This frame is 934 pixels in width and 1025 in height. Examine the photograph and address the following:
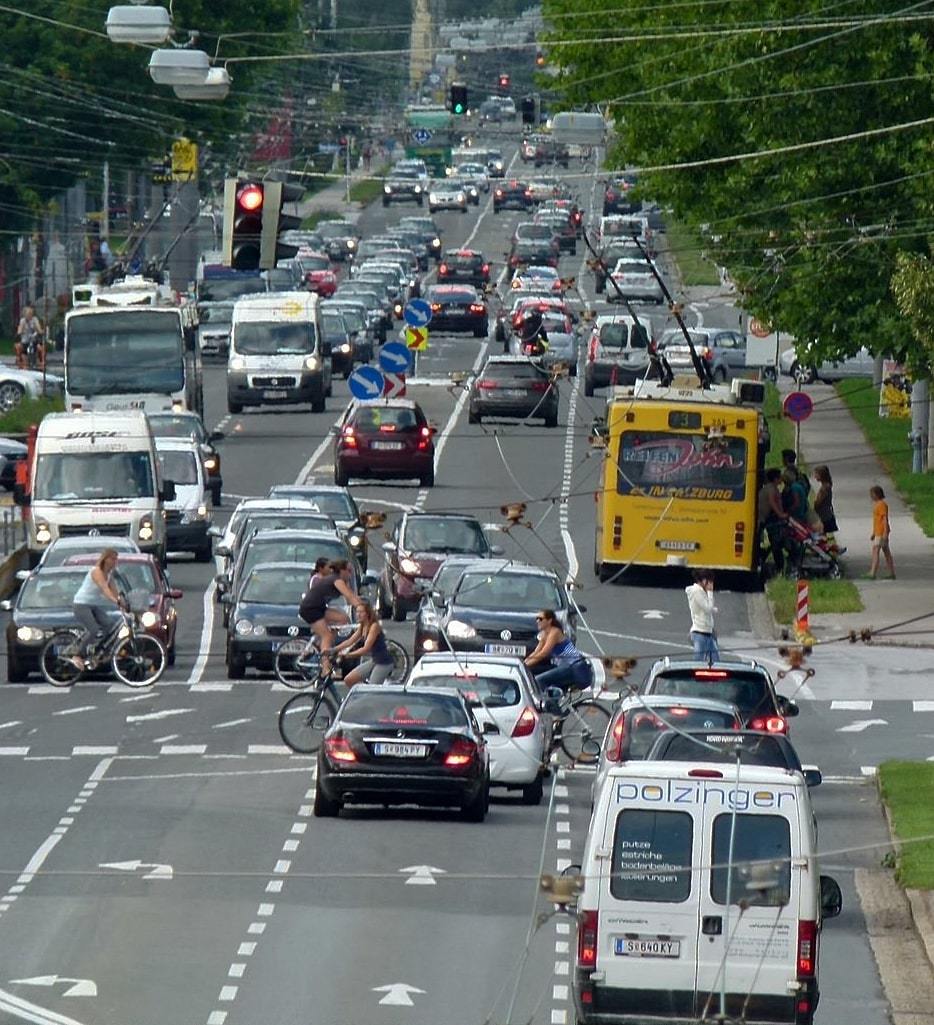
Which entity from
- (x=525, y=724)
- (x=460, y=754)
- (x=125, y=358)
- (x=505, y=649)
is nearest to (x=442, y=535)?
(x=505, y=649)

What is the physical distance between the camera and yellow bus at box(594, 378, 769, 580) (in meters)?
42.5

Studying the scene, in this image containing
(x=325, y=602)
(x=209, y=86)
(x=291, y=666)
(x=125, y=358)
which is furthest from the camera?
(x=125, y=358)

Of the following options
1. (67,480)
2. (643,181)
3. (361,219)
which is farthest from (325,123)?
(67,480)

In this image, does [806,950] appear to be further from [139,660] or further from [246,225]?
[139,660]

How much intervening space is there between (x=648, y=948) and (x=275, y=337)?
4686 centimetres

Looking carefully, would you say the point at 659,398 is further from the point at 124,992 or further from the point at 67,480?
the point at 124,992

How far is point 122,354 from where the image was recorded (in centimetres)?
5581

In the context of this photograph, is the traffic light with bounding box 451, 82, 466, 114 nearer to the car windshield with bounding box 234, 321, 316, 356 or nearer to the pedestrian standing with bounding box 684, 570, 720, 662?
the car windshield with bounding box 234, 321, 316, 356

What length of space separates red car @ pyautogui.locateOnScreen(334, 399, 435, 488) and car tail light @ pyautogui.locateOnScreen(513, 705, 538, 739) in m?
25.0

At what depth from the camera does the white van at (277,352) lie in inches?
2463

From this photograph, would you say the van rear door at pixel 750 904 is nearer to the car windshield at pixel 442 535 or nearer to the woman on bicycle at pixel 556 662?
the woman on bicycle at pixel 556 662

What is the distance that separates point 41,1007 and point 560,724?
455 inches

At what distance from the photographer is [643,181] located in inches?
2264

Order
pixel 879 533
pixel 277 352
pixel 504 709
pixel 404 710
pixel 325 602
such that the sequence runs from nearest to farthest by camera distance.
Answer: pixel 404 710 < pixel 504 709 < pixel 325 602 < pixel 879 533 < pixel 277 352
